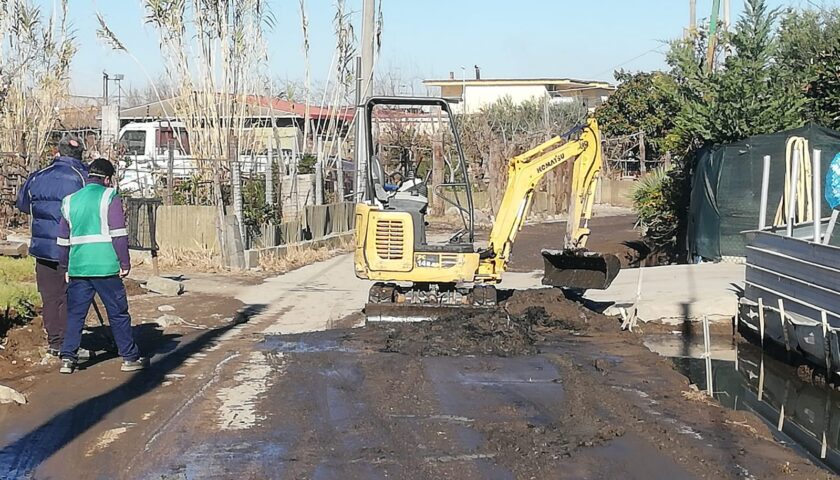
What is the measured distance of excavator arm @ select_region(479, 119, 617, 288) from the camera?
12.9m

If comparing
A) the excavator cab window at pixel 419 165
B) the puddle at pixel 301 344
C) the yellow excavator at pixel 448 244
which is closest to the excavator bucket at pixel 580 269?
the yellow excavator at pixel 448 244

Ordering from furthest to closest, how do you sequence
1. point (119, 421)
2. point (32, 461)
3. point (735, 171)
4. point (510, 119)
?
point (510, 119)
point (735, 171)
point (119, 421)
point (32, 461)

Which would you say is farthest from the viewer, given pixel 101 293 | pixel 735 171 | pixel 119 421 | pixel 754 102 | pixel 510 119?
pixel 510 119

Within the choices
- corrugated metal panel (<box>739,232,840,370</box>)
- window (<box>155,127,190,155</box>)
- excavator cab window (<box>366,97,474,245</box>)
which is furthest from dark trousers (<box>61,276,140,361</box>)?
window (<box>155,127,190,155</box>)

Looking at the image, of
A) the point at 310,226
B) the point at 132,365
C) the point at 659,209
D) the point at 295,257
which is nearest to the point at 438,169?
the point at 310,226

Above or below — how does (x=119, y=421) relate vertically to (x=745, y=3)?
below

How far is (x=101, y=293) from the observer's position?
362 inches

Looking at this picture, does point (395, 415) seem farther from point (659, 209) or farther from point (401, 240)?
point (659, 209)

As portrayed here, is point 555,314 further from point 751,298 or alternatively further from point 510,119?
point 510,119

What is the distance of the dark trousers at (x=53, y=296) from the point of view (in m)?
9.69

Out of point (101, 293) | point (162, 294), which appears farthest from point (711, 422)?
point (162, 294)

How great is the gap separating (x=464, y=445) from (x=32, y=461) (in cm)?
277

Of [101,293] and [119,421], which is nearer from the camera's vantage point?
[119,421]

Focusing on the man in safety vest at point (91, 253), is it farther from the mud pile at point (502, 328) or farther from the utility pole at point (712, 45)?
the utility pole at point (712, 45)
